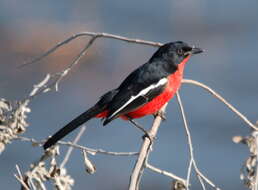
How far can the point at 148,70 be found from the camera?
6.19m

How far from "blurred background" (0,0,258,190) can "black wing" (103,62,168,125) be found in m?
3.58

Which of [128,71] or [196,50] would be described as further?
[128,71]

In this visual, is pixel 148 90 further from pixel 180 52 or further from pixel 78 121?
pixel 78 121

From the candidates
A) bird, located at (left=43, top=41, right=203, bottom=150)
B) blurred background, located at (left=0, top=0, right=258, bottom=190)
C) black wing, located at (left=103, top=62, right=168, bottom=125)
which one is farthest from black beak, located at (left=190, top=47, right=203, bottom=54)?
blurred background, located at (left=0, top=0, right=258, bottom=190)

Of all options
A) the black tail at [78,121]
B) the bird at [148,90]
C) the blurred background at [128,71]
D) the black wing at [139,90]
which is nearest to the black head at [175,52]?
the bird at [148,90]

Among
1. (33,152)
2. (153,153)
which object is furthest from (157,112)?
(33,152)

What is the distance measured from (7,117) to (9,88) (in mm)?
6992

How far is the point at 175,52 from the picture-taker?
6.22m

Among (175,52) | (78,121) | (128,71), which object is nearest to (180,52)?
(175,52)

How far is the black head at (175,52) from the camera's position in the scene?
621 cm

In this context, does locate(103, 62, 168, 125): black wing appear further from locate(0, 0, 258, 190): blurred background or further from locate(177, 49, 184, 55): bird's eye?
locate(0, 0, 258, 190): blurred background

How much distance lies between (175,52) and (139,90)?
422 mm

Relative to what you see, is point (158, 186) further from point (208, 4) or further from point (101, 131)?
point (208, 4)

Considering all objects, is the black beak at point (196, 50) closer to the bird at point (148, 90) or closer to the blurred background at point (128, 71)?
the bird at point (148, 90)
